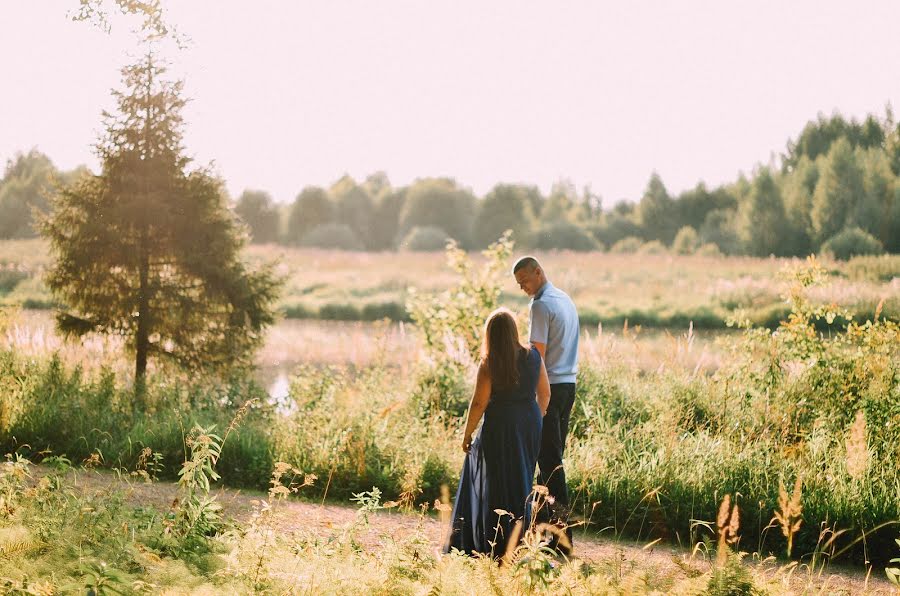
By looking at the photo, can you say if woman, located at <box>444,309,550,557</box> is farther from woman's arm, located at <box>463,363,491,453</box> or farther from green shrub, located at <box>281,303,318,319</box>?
green shrub, located at <box>281,303,318,319</box>

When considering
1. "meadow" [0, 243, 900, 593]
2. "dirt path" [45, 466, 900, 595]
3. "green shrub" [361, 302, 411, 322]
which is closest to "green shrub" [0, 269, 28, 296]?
"green shrub" [361, 302, 411, 322]

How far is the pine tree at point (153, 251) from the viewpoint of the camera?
941cm

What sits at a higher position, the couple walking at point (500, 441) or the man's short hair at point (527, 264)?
the man's short hair at point (527, 264)

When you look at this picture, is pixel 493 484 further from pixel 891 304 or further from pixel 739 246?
pixel 739 246

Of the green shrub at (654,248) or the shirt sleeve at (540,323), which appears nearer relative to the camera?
the shirt sleeve at (540,323)

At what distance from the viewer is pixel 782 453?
22.1 feet

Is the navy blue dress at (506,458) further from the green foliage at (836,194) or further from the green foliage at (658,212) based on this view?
the green foliage at (658,212)

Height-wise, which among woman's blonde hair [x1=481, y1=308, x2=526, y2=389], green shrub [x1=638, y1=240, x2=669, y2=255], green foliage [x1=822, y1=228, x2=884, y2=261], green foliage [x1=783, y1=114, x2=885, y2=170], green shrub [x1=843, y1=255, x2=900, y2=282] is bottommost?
woman's blonde hair [x1=481, y1=308, x2=526, y2=389]

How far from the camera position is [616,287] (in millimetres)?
27438

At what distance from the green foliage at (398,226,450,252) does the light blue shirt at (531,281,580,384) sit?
150 feet

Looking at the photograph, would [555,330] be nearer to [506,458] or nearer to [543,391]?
[543,391]

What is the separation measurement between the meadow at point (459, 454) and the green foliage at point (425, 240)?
134 feet

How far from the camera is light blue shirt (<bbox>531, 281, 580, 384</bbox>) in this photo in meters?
5.55

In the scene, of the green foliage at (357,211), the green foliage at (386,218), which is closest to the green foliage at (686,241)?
the green foliage at (386,218)
